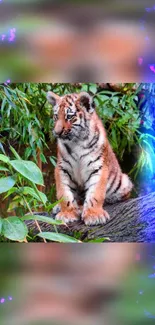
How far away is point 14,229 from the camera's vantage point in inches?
49.6

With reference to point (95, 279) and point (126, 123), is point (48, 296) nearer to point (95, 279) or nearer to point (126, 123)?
point (95, 279)

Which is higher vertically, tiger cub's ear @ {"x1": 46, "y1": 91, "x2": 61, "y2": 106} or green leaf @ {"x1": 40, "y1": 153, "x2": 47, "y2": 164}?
tiger cub's ear @ {"x1": 46, "y1": 91, "x2": 61, "y2": 106}

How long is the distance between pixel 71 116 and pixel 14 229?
641 mm

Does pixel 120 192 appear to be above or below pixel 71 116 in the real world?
below

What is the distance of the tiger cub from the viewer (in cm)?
175

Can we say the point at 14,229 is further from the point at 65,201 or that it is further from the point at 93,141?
the point at 93,141

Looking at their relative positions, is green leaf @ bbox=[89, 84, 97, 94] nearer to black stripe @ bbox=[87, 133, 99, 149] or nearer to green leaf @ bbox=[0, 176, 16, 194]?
black stripe @ bbox=[87, 133, 99, 149]

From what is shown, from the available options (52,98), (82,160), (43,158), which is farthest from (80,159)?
(52,98)

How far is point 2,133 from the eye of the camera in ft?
5.70

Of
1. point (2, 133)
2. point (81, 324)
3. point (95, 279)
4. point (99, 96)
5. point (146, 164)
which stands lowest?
point (81, 324)

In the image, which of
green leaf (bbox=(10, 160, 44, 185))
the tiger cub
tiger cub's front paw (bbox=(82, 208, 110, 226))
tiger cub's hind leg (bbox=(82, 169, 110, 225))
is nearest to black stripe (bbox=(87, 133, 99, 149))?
the tiger cub

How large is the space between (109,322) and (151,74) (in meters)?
0.94

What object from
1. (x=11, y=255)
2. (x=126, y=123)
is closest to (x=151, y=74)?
(x=126, y=123)

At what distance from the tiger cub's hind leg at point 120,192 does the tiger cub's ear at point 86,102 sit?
287mm
